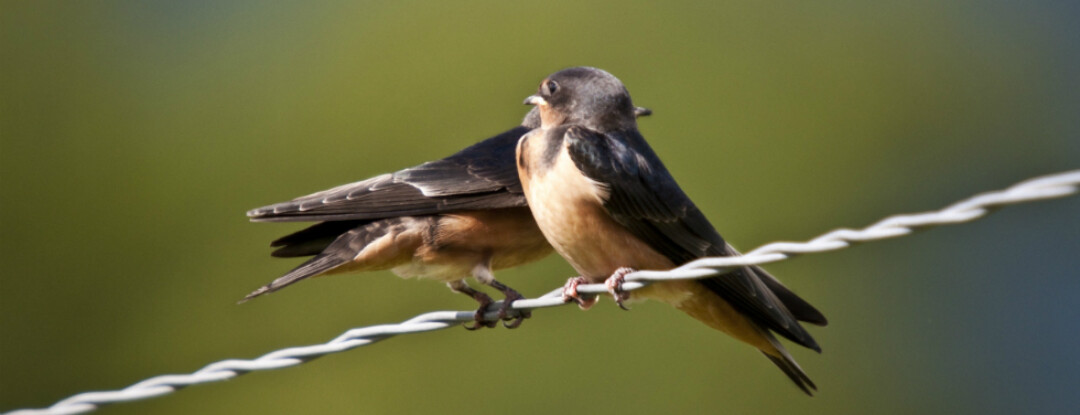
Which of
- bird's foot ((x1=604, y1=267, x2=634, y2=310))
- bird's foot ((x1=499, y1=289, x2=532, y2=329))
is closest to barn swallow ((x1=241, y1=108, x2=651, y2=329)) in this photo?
bird's foot ((x1=499, y1=289, x2=532, y2=329))

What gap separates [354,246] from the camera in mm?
5680

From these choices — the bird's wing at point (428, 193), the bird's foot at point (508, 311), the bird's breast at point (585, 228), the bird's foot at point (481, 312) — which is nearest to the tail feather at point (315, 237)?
the bird's wing at point (428, 193)

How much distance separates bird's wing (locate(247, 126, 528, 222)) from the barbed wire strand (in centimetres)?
134

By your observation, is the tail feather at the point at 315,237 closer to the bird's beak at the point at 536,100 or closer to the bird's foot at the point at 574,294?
the bird's beak at the point at 536,100

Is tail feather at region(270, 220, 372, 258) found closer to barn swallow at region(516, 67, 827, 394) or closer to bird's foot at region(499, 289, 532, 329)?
bird's foot at region(499, 289, 532, 329)

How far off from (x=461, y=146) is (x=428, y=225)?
5367 mm

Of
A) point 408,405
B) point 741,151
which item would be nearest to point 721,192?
point 741,151

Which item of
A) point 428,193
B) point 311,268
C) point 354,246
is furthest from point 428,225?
point 311,268

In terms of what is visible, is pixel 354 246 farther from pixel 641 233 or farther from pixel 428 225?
pixel 641 233

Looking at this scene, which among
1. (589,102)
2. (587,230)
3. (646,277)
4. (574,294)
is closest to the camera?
(646,277)

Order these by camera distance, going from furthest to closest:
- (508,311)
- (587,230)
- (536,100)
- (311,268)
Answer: (311,268)
(536,100)
(508,311)
(587,230)

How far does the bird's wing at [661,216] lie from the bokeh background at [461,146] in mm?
4633

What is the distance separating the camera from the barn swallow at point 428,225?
5602 mm

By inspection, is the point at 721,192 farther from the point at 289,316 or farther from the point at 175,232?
the point at 175,232
